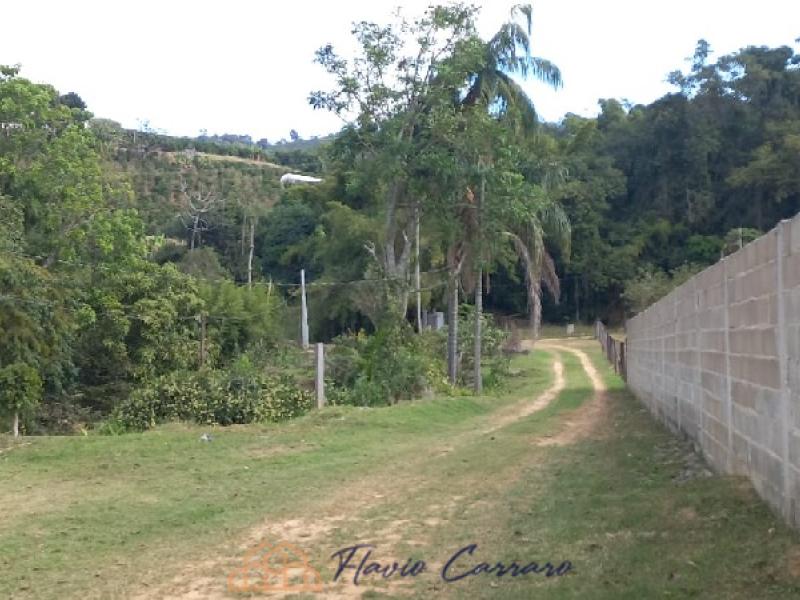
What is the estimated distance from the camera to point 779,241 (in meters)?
5.63

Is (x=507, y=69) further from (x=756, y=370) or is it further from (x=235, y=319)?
(x=756, y=370)

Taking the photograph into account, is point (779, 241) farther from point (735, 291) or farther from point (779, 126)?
point (779, 126)

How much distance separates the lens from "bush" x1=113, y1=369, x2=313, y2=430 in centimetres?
1589

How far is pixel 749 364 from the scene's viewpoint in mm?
6695

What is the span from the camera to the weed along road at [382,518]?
5324 mm

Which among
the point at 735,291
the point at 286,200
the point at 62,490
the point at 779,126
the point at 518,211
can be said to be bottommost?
the point at 62,490

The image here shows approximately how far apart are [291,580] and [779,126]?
54.7m

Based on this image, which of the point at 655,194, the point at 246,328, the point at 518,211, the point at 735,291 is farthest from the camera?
the point at 655,194

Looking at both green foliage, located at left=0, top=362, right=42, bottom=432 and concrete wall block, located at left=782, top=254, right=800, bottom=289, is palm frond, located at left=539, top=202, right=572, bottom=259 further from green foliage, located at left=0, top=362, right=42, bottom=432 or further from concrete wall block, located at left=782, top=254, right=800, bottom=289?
concrete wall block, located at left=782, top=254, right=800, bottom=289

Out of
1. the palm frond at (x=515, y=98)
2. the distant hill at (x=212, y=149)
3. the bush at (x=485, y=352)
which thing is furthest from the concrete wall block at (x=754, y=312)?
the distant hill at (x=212, y=149)

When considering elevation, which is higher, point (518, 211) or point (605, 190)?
point (605, 190)

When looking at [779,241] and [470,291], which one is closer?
[779,241]

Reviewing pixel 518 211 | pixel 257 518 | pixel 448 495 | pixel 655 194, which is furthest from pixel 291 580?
pixel 655 194

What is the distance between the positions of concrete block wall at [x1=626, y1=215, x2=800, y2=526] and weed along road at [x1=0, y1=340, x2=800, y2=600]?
280 millimetres
